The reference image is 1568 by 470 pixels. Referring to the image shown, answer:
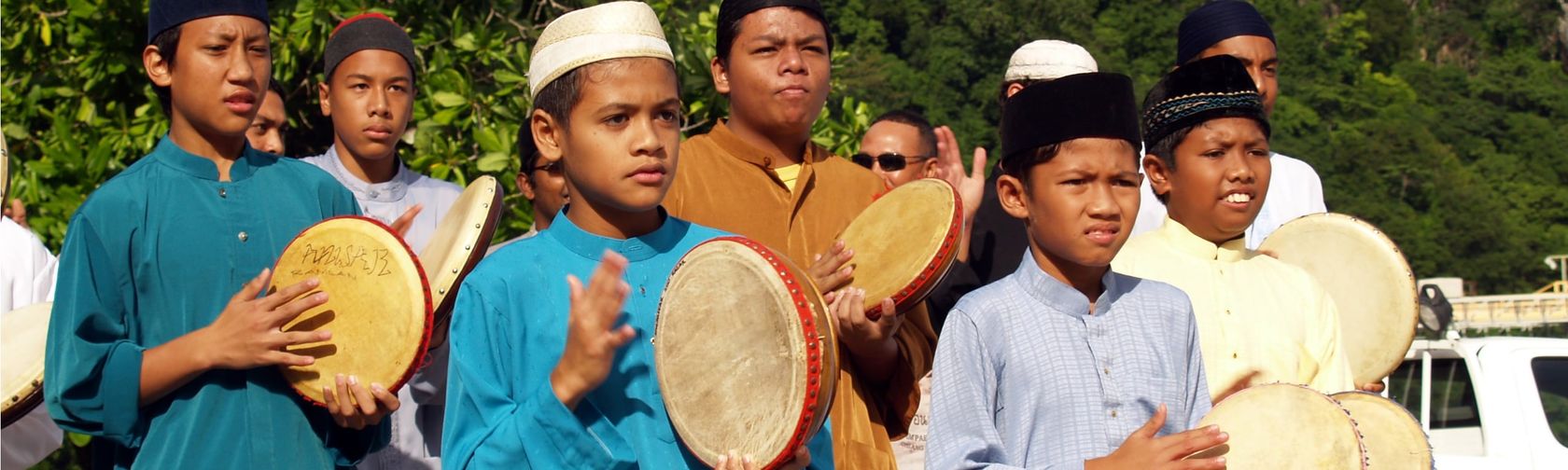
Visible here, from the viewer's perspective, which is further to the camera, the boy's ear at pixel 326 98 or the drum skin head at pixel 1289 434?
the boy's ear at pixel 326 98

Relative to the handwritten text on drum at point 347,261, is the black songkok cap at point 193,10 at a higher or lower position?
higher

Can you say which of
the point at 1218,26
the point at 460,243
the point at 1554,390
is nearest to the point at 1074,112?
the point at 460,243

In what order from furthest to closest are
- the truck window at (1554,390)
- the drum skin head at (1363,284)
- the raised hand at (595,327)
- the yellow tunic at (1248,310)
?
the truck window at (1554,390) < the drum skin head at (1363,284) < the yellow tunic at (1248,310) < the raised hand at (595,327)

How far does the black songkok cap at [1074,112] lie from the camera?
3488 mm

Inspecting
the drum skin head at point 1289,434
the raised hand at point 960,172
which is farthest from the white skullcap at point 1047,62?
the drum skin head at point 1289,434

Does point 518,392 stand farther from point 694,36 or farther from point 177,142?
point 694,36

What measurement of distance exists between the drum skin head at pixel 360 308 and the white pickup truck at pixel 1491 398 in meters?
5.64

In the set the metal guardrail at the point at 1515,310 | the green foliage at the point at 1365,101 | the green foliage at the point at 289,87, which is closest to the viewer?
the green foliage at the point at 289,87

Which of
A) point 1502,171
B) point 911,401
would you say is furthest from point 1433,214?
point 911,401

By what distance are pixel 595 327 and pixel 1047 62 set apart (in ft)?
10.8

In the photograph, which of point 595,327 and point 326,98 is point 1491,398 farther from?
point 595,327

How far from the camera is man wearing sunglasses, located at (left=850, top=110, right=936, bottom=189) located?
261 inches

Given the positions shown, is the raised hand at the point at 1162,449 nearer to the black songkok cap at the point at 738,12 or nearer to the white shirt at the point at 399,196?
the black songkok cap at the point at 738,12

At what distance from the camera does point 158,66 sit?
12.5 feet
